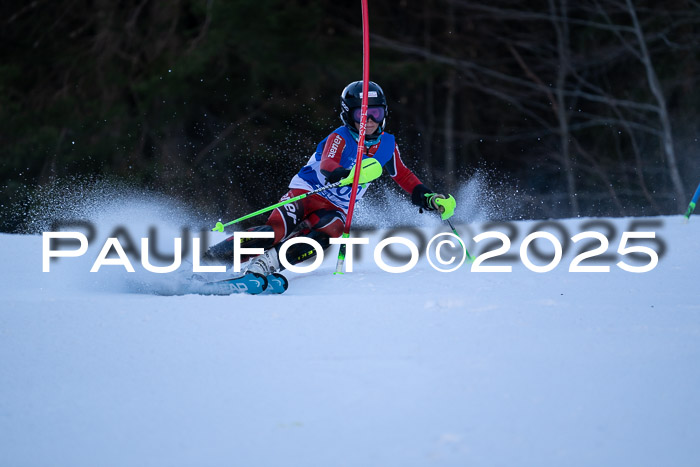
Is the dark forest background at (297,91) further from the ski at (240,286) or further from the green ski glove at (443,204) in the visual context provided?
the ski at (240,286)

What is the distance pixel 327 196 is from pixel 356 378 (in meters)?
2.42

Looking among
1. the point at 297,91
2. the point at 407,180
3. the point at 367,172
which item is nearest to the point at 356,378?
the point at 367,172

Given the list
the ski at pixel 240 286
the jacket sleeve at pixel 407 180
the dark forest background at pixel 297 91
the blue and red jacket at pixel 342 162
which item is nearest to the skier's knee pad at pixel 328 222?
the blue and red jacket at pixel 342 162

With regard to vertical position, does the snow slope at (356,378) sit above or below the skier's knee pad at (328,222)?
below

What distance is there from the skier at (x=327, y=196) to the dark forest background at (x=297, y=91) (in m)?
8.03

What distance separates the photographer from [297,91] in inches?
535

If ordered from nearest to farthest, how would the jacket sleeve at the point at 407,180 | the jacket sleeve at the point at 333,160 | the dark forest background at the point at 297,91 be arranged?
the jacket sleeve at the point at 333,160 → the jacket sleeve at the point at 407,180 → the dark forest background at the point at 297,91

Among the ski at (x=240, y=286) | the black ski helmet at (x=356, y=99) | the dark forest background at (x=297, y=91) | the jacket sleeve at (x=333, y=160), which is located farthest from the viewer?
the dark forest background at (x=297, y=91)

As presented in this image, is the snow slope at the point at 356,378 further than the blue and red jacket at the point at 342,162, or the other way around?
the blue and red jacket at the point at 342,162

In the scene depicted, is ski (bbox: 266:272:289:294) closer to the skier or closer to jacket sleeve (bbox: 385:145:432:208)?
the skier

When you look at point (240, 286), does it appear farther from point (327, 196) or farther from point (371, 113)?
point (371, 113)

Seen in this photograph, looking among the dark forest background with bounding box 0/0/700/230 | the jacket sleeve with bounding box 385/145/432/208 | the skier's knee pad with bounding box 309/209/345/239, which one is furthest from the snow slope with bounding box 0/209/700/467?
the dark forest background with bounding box 0/0/700/230

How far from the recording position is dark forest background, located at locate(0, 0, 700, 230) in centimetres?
1312

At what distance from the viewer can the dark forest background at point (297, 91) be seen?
1312 cm
